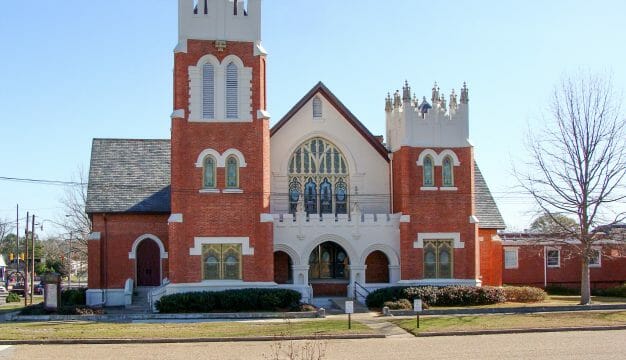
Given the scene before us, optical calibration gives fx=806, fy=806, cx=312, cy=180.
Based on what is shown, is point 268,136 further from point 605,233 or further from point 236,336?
point 605,233

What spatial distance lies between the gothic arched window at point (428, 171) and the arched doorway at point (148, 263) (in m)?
13.5

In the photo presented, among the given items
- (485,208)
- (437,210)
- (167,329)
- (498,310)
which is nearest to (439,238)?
(437,210)

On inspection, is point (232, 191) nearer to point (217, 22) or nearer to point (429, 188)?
point (217, 22)

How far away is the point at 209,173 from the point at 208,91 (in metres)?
3.60

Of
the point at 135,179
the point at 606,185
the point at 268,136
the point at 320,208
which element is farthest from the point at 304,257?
the point at 606,185

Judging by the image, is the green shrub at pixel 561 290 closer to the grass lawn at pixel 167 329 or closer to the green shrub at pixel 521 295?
the green shrub at pixel 521 295

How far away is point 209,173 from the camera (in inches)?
Result: 1373

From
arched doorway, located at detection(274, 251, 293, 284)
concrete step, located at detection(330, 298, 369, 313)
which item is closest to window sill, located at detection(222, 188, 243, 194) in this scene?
arched doorway, located at detection(274, 251, 293, 284)

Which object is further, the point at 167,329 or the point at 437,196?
the point at 437,196

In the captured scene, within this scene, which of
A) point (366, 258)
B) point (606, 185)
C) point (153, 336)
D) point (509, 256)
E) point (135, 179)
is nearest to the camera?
point (153, 336)

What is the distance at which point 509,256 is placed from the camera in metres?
48.0

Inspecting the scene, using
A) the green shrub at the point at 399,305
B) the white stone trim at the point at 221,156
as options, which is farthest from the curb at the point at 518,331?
the white stone trim at the point at 221,156

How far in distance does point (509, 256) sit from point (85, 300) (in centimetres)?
2448

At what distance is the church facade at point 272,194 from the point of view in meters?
34.7
